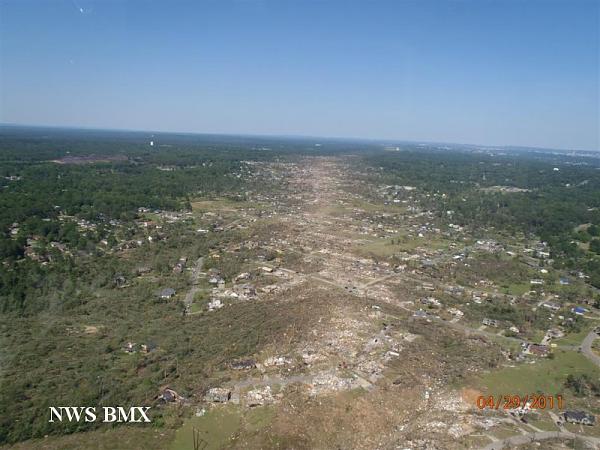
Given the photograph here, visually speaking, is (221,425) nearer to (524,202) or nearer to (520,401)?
(520,401)

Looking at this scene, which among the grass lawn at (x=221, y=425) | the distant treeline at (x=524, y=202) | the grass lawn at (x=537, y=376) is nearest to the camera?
the grass lawn at (x=221, y=425)

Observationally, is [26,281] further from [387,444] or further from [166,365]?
[387,444]

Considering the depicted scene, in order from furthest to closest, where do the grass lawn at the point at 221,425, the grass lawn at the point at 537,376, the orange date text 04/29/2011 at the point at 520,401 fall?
the grass lawn at the point at 537,376
the orange date text 04/29/2011 at the point at 520,401
the grass lawn at the point at 221,425

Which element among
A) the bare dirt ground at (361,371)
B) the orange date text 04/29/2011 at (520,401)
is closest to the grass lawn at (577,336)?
the bare dirt ground at (361,371)

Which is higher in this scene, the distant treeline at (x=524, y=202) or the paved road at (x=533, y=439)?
the distant treeline at (x=524, y=202)

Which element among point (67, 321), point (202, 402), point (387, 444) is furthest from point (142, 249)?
point (387, 444)

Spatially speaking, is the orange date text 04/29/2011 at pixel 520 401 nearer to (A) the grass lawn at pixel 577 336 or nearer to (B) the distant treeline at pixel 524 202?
(A) the grass lawn at pixel 577 336

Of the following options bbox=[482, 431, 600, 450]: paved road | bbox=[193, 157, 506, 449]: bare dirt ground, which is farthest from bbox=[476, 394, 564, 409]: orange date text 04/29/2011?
bbox=[482, 431, 600, 450]: paved road

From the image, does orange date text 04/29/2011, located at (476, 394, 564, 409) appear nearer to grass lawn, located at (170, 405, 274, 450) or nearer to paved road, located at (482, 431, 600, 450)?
paved road, located at (482, 431, 600, 450)
